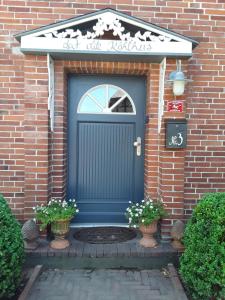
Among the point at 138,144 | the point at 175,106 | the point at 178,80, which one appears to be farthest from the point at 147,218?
the point at 178,80

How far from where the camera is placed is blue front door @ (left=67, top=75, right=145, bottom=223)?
4.57 metres

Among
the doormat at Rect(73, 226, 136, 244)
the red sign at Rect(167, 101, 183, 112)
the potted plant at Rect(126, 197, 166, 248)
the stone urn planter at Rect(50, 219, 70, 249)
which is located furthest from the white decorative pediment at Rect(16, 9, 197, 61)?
the doormat at Rect(73, 226, 136, 244)

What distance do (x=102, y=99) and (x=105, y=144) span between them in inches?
24.6

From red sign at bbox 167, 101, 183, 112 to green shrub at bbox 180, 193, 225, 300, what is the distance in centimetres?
128

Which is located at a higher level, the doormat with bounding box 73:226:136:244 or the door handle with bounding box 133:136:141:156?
the door handle with bounding box 133:136:141:156

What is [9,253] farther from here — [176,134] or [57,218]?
[176,134]

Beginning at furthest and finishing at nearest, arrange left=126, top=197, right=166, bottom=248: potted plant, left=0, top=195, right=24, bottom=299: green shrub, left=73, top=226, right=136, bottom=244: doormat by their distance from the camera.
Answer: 1. left=73, top=226, right=136, bottom=244: doormat
2. left=126, top=197, right=166, bottom=248: potted plant
3. left=0, top=195, right=24, bottom=299: green shrub

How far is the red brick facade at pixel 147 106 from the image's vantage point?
4066 millimetres

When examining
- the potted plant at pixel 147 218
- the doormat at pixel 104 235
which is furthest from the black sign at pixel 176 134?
the doormat at pixel 104 235

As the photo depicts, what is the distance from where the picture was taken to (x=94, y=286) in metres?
3.50

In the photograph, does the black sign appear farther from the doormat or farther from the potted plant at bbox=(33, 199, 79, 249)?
the potted plant at bbox=(33, 199, 79, 249)

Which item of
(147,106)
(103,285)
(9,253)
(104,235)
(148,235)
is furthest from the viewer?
(147,106)

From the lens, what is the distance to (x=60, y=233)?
389 centimetres

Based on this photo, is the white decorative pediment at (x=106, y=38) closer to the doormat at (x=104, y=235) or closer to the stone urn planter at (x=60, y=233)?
the stone urn planter at (x=60, y=233)
